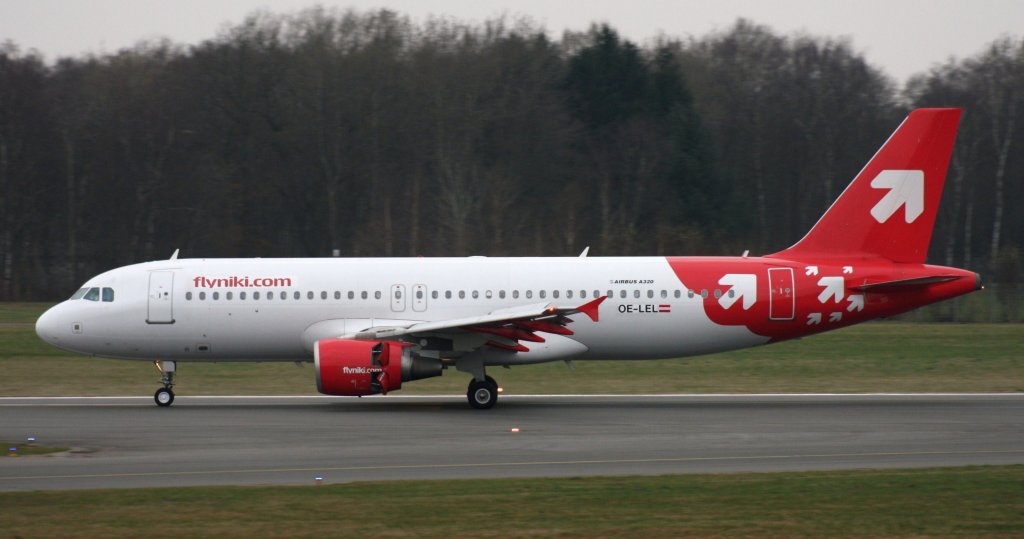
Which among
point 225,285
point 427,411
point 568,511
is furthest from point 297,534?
point 225,285

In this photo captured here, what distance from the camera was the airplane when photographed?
2381 centimetres

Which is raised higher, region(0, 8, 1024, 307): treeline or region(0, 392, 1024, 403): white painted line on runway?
region(0, 8, 1024, 307): treeline

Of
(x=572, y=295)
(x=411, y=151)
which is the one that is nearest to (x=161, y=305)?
(x=572, y=295)

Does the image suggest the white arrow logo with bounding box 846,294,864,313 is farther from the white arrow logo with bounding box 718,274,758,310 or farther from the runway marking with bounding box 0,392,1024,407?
the runway marking with bounding box 0,392,1024,407

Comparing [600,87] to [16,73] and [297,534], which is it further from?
[297,534]

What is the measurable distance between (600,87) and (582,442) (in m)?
51.2

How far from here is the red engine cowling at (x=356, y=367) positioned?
22094 millimetres

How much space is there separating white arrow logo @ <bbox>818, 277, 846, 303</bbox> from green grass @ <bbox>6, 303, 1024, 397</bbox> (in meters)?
3.79

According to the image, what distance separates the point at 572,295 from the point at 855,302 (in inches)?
223

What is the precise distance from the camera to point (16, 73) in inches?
2435

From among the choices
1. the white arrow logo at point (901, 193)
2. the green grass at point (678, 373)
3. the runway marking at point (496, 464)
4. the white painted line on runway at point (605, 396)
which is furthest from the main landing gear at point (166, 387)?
the white arrow logo at point (901, 193)

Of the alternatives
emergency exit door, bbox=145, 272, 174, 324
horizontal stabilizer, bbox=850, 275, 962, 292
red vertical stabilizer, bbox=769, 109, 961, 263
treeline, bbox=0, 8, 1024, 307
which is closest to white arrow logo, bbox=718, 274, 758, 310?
red vertical stabilizer, bbox=769, 109, 961, 263

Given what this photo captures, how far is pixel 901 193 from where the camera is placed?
24484 millimetres

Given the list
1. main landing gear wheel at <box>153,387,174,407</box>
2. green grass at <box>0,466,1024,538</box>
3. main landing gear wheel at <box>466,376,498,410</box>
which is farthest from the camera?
main landing gear wheel at <box>153,387,174,407</box>
